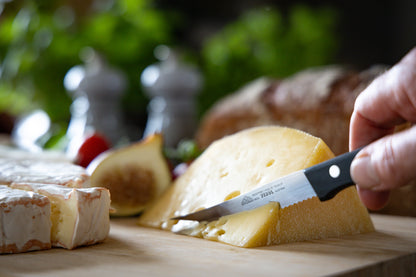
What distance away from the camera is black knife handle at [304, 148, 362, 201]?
1.06 meters

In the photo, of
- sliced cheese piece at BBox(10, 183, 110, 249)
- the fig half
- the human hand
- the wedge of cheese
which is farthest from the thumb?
the fig half

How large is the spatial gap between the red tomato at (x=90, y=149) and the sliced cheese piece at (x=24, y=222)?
89cm

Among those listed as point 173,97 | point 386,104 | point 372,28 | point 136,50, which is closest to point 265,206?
point 386,104

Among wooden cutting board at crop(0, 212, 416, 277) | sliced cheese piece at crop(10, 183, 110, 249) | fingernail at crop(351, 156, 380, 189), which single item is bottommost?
wooden cutting board at crop(0, 212, 416, 277)

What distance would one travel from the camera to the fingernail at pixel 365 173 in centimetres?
91

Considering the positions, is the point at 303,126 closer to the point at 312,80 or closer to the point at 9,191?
the point at 312,80

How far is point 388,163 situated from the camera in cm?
87

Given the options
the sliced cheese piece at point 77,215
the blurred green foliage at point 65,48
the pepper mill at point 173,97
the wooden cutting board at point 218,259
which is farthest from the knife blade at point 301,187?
the blurred green foliage at point 65,48

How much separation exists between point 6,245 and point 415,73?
88 centimetres

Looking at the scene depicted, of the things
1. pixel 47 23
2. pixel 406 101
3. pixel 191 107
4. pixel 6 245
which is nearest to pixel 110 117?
pixel 191 107

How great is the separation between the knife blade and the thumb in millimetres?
118

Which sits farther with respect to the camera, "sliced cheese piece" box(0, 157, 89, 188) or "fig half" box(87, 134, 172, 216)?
"fig half" box(87, 134, 172, 216)

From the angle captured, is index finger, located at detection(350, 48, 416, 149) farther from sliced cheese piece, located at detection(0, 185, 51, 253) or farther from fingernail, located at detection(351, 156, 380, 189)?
sliced cheese piece, located at detection(0, 185, 51, 253)

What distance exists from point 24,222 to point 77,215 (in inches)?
4.4
